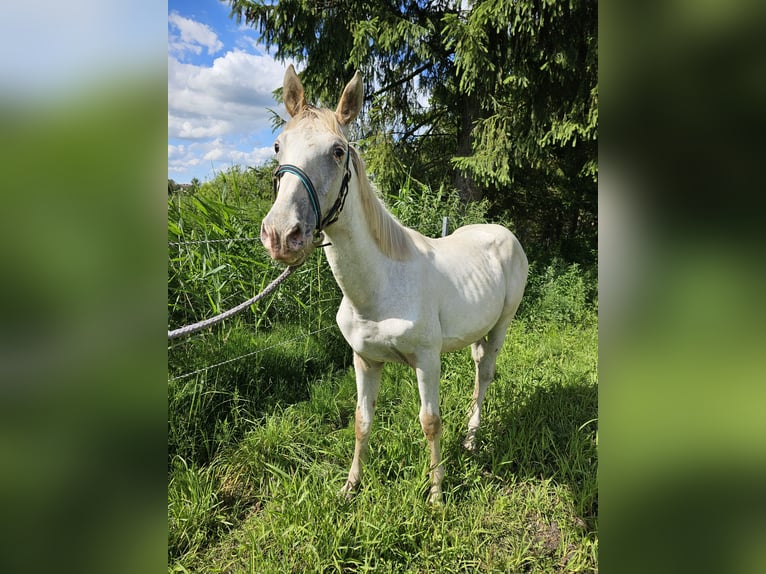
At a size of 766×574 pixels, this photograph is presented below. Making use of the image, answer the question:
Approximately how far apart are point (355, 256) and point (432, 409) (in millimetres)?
912

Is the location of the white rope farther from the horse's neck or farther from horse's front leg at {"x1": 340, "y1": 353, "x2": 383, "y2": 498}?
the horse's neck

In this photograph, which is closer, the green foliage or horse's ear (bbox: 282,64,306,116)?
horse's ear (bbox: 282,64,306,116)

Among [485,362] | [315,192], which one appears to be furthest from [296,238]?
[485,362]

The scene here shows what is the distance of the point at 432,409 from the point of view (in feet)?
6.98

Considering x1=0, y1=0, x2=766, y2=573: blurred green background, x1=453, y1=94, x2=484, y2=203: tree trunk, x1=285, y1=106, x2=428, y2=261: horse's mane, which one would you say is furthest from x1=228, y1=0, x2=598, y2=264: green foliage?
x1=0, y1=0, x2=766, y2=573: blurred green background

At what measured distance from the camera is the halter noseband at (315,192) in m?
1.44

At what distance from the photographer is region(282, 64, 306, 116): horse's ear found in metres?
1.66

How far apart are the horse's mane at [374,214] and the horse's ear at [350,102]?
0.07 meters

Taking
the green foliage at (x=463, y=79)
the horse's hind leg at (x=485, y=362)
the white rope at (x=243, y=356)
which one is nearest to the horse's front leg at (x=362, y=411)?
the horse's hind leg at (x=485, y=362)
